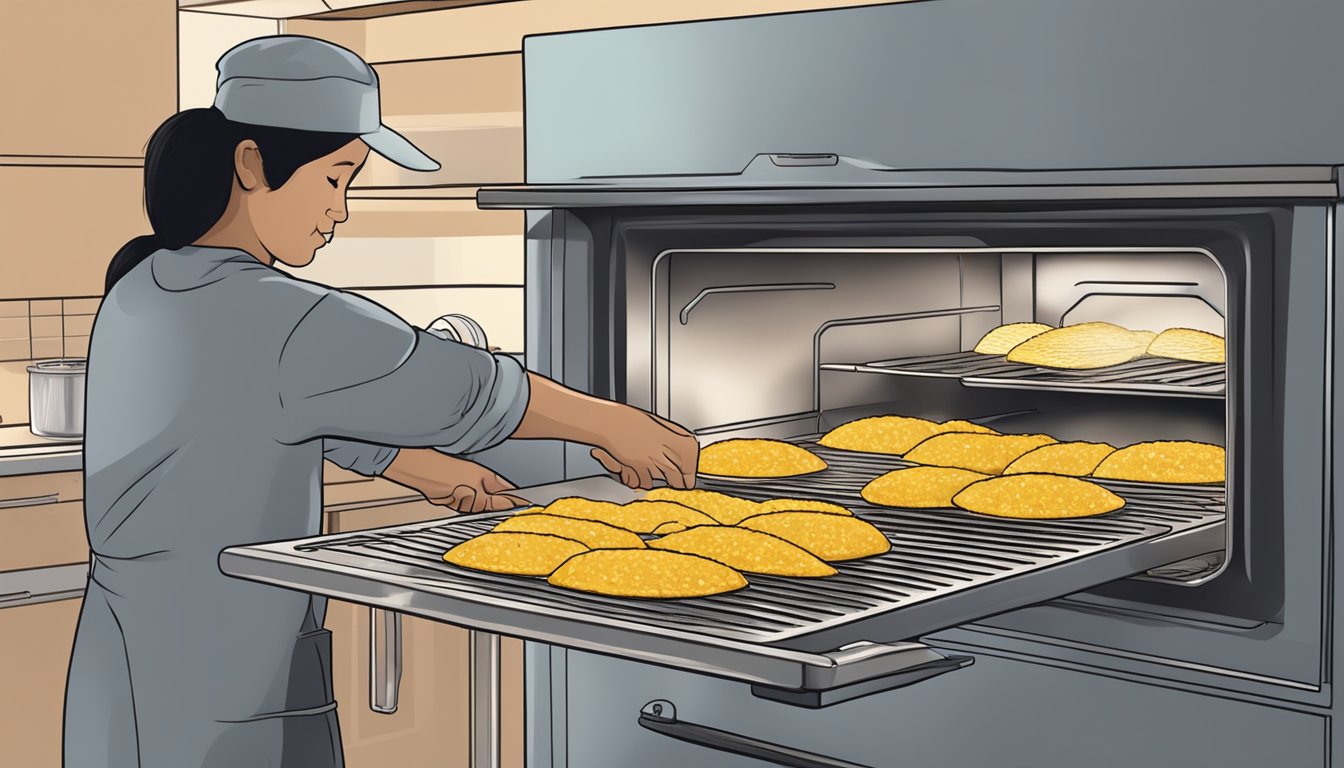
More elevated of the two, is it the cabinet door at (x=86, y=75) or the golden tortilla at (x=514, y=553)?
the cabinet door at (x=86, y=75)

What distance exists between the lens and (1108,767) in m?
1.58

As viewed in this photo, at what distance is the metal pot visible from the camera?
298 centimetres

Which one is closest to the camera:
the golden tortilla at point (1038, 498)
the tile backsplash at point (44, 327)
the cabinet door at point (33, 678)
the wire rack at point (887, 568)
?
the wire rack at point (887, 568)

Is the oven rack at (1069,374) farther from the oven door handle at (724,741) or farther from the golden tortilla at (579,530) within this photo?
the golden tortilla at (579,530)

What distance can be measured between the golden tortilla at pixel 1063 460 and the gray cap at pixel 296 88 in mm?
848

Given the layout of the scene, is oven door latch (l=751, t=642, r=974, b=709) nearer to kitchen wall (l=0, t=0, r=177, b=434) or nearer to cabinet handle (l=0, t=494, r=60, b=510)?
cabinet handle (l=0, t=494, r=60, b=510)

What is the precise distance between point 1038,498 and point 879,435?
1.55ft

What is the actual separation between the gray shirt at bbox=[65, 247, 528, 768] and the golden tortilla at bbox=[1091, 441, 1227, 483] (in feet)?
2.44

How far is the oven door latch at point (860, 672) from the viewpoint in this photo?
40.8 inches

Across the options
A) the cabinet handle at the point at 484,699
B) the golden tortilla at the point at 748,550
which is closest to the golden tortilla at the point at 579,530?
the golden tortilla at the point at 748,550

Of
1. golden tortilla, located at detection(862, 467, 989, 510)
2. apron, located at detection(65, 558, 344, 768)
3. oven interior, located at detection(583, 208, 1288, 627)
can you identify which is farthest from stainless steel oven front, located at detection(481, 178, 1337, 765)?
apron, located at detection(65, 558, 344, 768)

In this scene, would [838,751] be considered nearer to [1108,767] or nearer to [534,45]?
[1108,767]

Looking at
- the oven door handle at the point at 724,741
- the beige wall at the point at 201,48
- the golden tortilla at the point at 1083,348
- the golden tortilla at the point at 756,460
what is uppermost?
the beige wall at the point at 201,48

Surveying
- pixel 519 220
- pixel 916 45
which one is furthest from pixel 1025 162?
pixel 519 220
